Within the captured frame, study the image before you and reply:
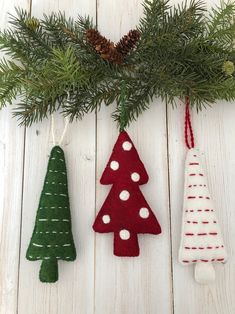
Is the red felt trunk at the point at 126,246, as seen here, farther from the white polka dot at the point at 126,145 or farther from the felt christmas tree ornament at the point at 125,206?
the white polka dot at the point at 126,145

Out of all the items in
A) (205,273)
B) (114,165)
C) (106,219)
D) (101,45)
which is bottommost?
(205,273)

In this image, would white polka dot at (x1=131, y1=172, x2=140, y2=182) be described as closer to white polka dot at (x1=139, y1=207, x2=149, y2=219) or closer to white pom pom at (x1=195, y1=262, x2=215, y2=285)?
white polka dot at (x1=139, y1=207, x2=149, y2=219)

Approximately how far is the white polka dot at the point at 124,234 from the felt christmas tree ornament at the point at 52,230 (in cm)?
10

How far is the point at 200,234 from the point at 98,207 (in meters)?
0.22

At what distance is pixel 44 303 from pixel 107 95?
0.45 meters

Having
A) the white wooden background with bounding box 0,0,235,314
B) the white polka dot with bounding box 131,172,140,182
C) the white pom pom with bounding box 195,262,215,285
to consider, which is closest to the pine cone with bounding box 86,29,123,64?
the white wooden background with bounding box 0,0,235,314

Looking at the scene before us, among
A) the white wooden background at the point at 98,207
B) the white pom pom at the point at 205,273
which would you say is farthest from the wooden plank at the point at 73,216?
the white pom pom at the point at 205,273

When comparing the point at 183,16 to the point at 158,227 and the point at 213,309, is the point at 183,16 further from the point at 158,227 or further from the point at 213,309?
the point at 213,309

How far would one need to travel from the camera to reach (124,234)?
0.72 m

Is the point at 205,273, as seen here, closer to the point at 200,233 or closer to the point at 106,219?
the point at 200,233

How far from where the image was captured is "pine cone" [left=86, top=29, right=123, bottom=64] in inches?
29.1

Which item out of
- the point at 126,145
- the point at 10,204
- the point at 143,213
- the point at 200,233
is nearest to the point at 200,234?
the point at 200,233

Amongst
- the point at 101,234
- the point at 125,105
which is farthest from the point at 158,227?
the point at 125,105

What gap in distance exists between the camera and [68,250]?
0.72 metres
